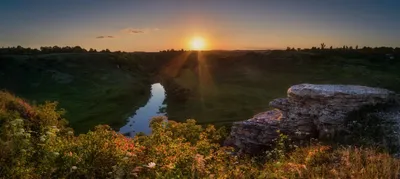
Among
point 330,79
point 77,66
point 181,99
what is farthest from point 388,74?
point 77,66

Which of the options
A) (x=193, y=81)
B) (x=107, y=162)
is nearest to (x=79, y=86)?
(x=193, y=81)

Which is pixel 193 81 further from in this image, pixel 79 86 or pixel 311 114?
pixel 311 114

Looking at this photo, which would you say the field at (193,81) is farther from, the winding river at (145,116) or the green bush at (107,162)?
the green bush at (107,162)

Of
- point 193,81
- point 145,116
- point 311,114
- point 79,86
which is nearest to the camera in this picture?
point 311,114

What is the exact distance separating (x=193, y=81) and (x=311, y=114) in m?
107

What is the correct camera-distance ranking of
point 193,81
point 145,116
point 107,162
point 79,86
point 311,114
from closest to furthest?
point 107,162 → point 311,114 → point 145,116 → point 79,86 → point 193,81

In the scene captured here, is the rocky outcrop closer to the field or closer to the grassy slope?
the field

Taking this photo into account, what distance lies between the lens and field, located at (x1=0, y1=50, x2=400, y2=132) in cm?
8388

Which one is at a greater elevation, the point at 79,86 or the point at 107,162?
the point at 107,162

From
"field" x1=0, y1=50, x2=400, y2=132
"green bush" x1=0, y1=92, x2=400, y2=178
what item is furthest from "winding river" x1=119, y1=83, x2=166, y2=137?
"green bush" x1=0, y1=92, x2=400, y2=178

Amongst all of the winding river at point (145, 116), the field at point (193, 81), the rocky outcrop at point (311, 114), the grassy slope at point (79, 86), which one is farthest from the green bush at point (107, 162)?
the field at point (193, 81)

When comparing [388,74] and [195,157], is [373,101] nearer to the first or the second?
[195,157]

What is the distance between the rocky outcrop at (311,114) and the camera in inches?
1073

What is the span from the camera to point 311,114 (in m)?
30.1
